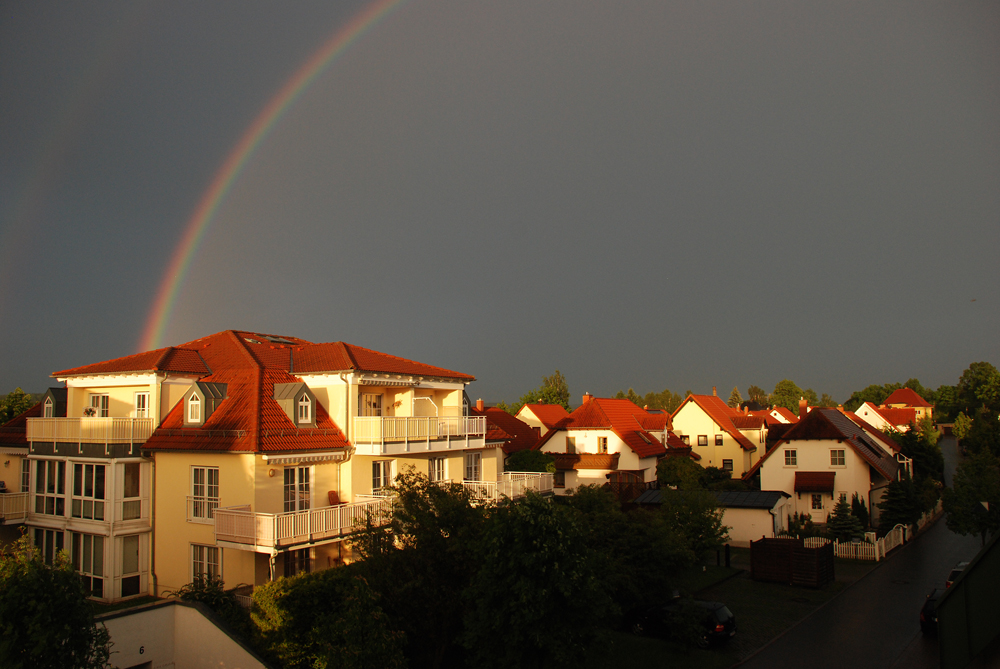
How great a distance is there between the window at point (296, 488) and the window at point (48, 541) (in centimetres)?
1000

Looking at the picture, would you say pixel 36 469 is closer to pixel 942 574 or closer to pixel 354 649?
pixel 354 649

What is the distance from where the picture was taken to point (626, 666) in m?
18.2

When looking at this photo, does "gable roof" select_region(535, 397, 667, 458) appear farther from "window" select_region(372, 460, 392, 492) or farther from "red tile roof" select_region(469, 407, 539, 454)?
"window" select_region(372, 460, 392, 492)

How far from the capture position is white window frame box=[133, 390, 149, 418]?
24.5 meters

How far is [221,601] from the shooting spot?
18.4m

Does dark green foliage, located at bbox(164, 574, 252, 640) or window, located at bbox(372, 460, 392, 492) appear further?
window, located at bbox(372, 460, 392, 492)

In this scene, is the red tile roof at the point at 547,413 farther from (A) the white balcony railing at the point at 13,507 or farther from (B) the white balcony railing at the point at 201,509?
(A) the white balcony railing at the point at 13,507

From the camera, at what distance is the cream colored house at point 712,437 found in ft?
203

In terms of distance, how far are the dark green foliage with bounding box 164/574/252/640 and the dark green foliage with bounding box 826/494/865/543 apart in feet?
97.5

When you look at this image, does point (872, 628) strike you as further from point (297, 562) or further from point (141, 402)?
point (141, 402)

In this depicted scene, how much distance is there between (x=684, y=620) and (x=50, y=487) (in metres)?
23.6

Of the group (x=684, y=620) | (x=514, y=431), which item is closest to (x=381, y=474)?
(x=684, y=620)

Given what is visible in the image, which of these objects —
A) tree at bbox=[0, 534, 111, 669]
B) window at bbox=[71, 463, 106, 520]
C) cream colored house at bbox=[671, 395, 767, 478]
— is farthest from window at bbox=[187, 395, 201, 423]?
cream colored house at bbox=[671, 395, 767, 478]

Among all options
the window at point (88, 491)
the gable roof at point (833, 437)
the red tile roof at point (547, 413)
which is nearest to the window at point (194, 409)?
the window at point (88, 491)
